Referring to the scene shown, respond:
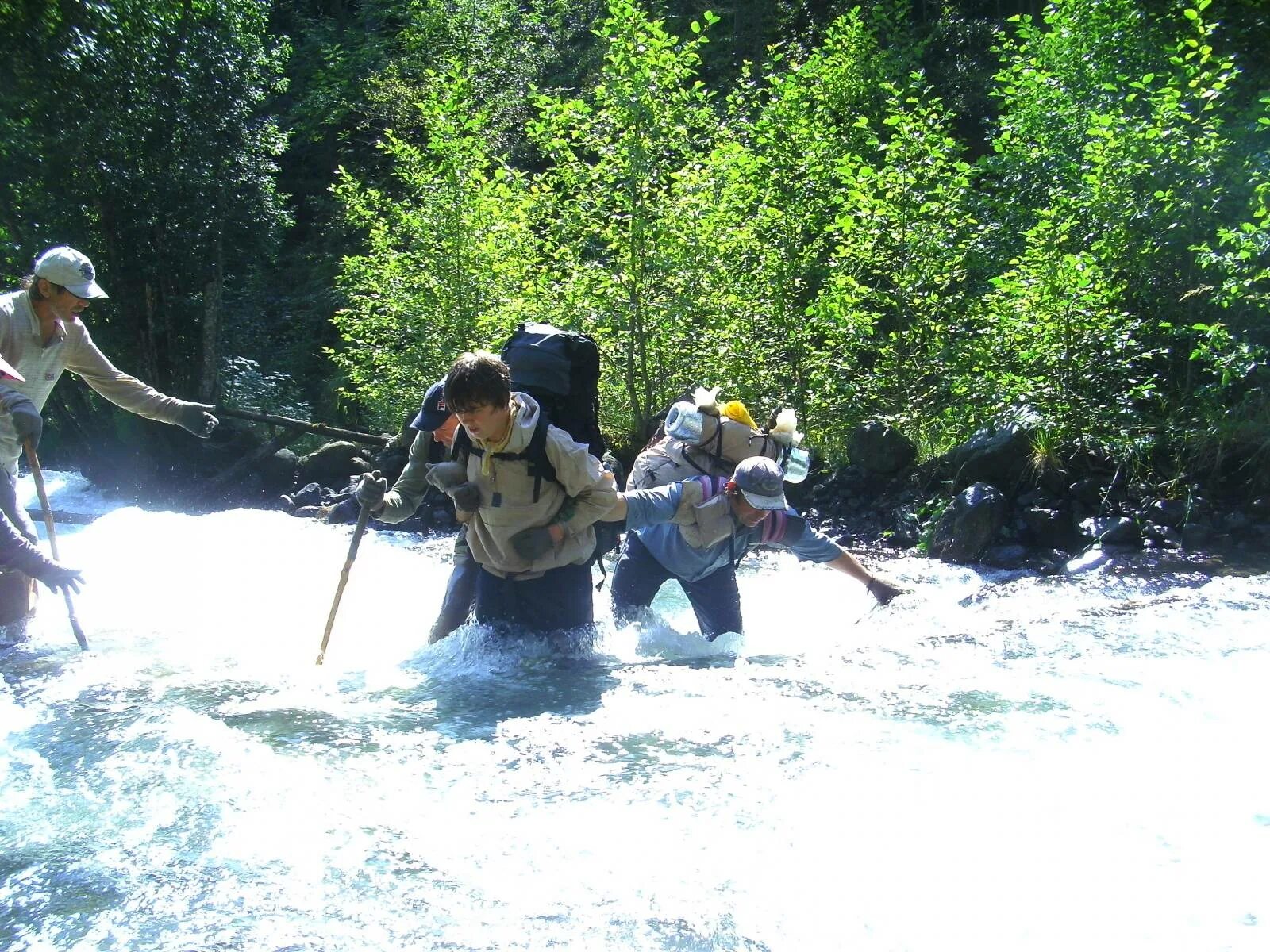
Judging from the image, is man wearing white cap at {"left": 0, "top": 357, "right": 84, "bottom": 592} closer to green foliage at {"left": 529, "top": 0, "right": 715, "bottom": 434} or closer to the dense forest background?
→ the dense forest background

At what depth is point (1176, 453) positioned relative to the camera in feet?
31.8

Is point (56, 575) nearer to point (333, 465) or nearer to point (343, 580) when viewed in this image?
point (343, 580)

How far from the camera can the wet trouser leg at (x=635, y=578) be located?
6.25 m

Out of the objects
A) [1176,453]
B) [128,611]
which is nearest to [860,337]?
[1176,453]

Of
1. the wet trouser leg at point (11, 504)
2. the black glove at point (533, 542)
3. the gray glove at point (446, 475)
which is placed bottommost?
the black glove at point (533, 542)

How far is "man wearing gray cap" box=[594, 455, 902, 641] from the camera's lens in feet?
17.8

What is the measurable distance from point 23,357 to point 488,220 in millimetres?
8124

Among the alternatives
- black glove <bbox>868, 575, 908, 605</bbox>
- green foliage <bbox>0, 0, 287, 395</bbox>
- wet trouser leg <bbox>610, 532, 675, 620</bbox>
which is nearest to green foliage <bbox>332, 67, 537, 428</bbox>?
green foliage <bbox>0, 0, 287, 395</bbox>

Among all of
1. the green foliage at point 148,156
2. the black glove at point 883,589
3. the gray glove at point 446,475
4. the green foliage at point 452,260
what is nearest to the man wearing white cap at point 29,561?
the gray glove at point 446,475

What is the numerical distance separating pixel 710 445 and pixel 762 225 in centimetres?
691

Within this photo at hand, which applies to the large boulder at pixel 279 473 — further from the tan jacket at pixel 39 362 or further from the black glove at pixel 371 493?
the black glove at pixel 371 493

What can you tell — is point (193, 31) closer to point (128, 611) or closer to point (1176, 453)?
point (128, 611)

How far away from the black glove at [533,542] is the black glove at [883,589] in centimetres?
213

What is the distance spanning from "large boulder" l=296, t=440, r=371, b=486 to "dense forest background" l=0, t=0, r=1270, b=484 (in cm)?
81
